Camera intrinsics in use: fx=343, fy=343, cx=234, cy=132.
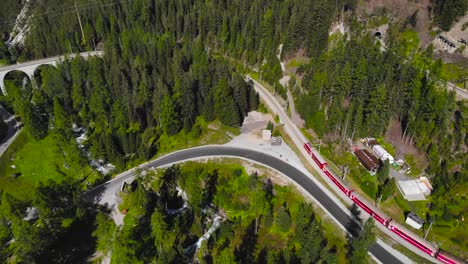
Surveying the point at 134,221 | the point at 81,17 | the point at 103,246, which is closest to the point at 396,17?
the point at 134,221

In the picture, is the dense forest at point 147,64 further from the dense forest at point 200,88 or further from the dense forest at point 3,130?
the dense forest at point 3,130

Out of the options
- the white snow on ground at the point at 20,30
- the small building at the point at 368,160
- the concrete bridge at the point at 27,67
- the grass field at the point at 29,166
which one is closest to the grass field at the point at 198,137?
the grass field at the point at 29,166

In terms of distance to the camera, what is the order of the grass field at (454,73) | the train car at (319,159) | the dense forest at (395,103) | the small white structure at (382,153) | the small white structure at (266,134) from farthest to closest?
the small white structure at (266,134)
the grass field at (454,73)
the train car at (319,159)
the small white structure at (382,153)
the dense forest at (395,103)

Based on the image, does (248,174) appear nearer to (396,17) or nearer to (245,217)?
(245,217)

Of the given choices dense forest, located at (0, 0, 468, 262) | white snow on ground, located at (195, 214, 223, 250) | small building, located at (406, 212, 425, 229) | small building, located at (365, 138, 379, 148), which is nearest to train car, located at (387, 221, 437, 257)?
small building, located at (406, 212, 425, 229)

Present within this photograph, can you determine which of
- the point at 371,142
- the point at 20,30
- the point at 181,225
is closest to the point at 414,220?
the point at 371,142

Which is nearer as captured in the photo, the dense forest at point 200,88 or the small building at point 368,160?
the dense forest at point 200,88

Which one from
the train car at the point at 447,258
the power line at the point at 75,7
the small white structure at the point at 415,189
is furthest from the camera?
the power line at the point at 75,7
